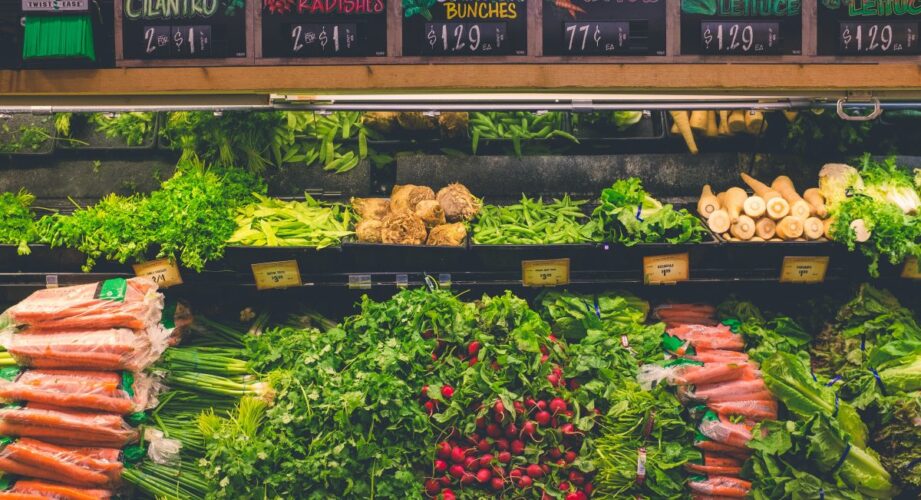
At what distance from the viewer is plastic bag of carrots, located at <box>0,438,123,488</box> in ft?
12.1

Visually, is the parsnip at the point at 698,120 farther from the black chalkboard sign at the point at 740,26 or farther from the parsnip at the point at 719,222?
the black chalkboard sign at the point at 740,26

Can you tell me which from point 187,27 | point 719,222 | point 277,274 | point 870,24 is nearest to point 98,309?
point 277,274

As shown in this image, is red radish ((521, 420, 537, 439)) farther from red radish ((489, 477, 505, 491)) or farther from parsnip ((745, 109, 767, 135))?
parsnip ((745, 109, 767, 135))

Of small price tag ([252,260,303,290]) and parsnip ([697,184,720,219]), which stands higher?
parsnip ([697,184,720,219])

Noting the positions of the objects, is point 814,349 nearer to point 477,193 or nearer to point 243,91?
point 477,193

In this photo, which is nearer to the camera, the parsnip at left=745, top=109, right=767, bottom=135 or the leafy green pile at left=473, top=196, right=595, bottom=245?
the leafy green pile at left=473, top=196, right=595, bottom=245

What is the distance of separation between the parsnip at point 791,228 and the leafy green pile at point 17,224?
4184mm

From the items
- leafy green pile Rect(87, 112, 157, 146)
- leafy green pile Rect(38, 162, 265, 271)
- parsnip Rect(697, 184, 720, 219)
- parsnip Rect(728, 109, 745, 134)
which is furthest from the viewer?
leafy green pile Rect(87, 112, 157, 146)

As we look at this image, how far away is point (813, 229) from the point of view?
164 inches

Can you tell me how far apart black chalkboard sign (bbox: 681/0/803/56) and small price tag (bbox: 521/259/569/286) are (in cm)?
128

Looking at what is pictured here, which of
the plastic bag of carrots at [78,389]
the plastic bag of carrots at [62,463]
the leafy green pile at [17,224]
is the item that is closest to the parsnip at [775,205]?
the plastic bag of carrots at [78,389]

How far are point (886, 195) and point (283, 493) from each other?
11.8ft

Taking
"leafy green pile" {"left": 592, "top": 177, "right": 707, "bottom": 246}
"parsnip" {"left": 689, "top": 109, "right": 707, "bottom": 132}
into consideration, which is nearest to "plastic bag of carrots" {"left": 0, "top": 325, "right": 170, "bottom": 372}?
"leafy green pile" {"left": 592, "top": 177, "right": 707, "bottom": 246}

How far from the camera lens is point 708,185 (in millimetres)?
4598
